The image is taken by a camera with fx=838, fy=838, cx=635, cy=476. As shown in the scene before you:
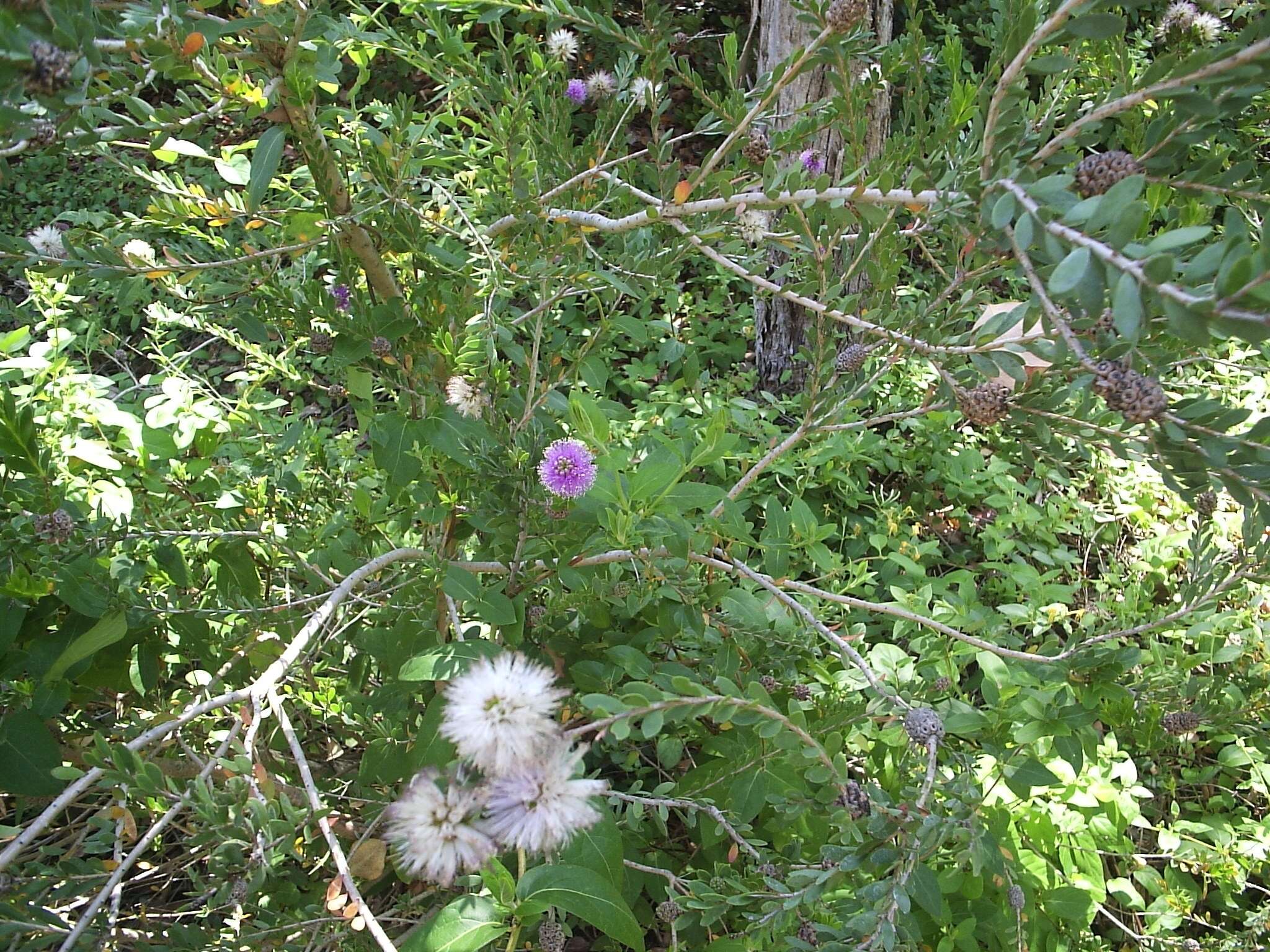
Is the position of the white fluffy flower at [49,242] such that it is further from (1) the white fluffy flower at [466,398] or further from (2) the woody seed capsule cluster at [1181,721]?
(2) the woody seed capsule cluster at [1181,721]

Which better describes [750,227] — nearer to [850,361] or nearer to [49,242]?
[850,361]

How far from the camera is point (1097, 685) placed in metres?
1.12

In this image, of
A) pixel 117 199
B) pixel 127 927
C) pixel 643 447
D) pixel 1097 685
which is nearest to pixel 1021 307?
pixel 1097 685

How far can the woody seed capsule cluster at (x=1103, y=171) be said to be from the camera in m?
0.75

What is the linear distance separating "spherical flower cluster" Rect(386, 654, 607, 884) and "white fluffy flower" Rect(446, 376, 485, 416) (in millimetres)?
522

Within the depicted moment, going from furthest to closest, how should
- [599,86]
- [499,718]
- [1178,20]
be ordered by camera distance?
[599,86], [1178,20], [499,718]

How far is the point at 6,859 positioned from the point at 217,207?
2.72ft

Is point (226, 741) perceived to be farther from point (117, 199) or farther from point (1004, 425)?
point (117, 199)

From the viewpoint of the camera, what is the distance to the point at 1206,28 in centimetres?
120

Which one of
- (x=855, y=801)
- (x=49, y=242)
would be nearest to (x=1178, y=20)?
(x=855, y=801)

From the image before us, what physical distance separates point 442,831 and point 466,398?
0.65m

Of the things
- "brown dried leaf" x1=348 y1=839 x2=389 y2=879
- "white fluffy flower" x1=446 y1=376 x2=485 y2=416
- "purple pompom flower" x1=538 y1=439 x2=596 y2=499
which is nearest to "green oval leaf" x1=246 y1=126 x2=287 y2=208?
"white fluffy flower" x1=446 y1=376 x2=485 y2=416

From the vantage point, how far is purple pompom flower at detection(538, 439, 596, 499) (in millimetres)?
1067

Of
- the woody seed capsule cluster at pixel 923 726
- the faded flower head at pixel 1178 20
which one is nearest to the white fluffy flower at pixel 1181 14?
the faded flower head at pixel 1178 20
